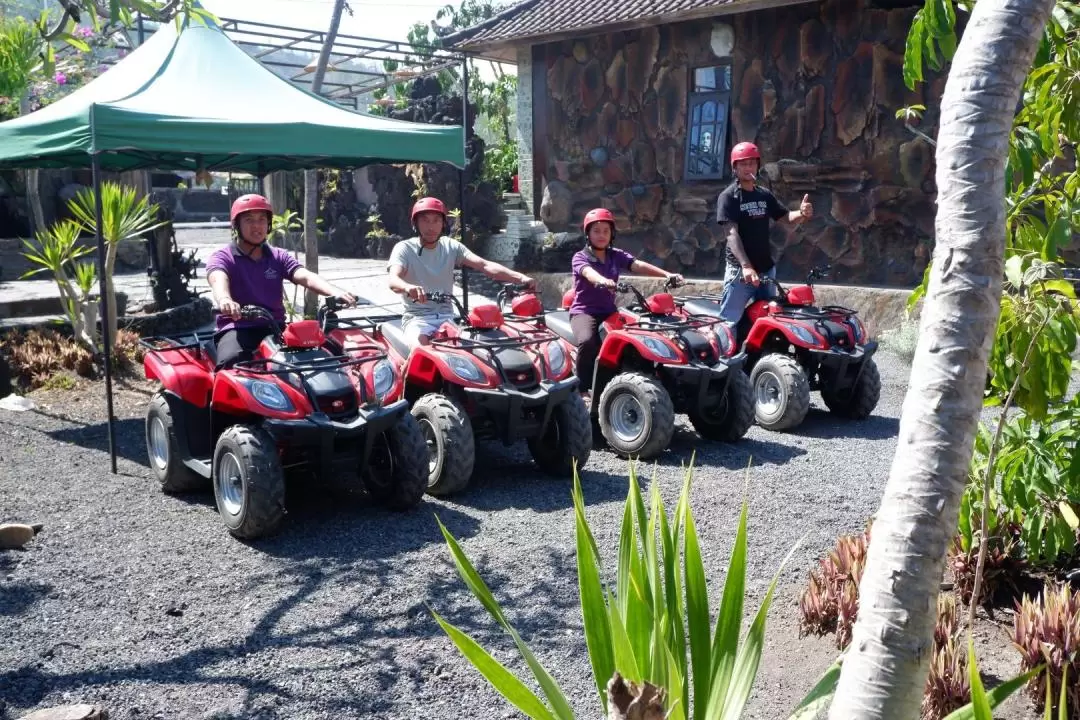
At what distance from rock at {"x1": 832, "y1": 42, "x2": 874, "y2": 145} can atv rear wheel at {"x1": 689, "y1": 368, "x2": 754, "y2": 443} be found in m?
6.60

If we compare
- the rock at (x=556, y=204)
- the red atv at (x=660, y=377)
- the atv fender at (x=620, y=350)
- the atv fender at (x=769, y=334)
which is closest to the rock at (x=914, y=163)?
the rock at (x=556, y=204)

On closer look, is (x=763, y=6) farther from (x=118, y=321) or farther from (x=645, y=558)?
(x=645, y=558)

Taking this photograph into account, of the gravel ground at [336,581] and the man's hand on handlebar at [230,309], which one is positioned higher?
the man's hand on handlebar at [230,309]

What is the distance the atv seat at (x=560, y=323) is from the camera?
7.15 metres

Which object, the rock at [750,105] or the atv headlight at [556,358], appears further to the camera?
the rock at [750,105]

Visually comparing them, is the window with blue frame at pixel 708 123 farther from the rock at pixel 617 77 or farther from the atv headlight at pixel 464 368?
the atv headlight at pixel 464 368

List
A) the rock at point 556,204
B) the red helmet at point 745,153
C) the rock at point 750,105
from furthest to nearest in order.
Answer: the rock at point 556,204 < the rock at point 750,105 < the red helmet at point 745,153

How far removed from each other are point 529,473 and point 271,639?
2.72m

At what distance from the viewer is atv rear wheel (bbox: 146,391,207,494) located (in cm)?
575

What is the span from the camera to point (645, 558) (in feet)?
7.88

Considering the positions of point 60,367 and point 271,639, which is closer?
point 271,639

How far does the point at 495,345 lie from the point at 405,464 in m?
1.00

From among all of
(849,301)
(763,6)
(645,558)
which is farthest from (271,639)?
(763,6)

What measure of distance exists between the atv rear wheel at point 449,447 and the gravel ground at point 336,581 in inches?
5.0
